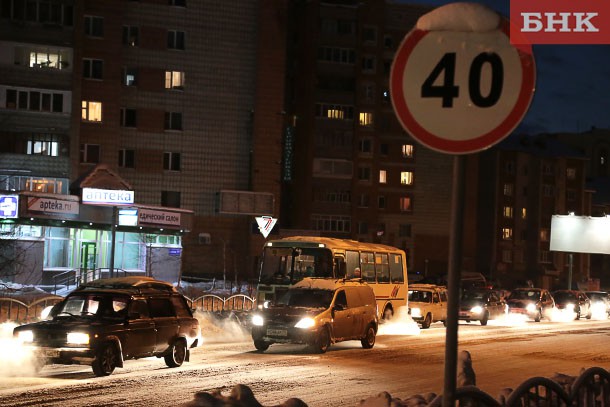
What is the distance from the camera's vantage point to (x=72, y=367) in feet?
65.5

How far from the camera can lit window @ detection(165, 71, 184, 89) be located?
64825mm

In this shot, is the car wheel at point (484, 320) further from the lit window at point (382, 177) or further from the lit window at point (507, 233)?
the lit window at point (507, 233)

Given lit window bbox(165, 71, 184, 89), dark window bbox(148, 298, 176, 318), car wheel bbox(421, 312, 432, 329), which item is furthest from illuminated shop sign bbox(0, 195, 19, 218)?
dark window bbox(148, 298, 176, 318)

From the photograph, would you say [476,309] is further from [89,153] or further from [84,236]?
[89,153]

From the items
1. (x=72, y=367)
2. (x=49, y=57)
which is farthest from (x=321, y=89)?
(x=72, y=367)

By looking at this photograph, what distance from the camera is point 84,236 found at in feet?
181

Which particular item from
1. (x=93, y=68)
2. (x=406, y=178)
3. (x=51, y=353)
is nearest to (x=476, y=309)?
(x=51, y=353)

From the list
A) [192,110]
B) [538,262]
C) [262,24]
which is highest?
[262,24]

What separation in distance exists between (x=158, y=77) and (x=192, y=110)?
3.04 m

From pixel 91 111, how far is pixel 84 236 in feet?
35.6

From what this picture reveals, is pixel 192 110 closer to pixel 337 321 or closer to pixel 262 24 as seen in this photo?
pixel 262 24

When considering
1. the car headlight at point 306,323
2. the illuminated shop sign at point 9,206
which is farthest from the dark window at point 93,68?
the car headlight at point 306,323

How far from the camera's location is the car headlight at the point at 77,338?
17.9 meters

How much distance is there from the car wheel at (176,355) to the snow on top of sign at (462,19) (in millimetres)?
15923
